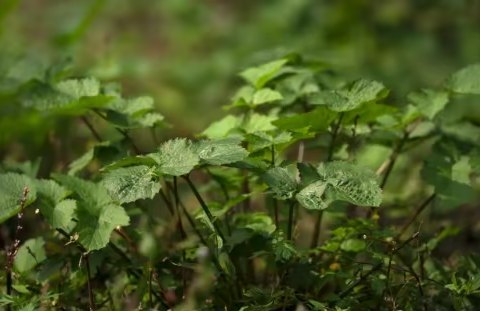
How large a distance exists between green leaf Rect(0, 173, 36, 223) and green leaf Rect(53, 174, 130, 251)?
9 cm

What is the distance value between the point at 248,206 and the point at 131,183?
0.66 m

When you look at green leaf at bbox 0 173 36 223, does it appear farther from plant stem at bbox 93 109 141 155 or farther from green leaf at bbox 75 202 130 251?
plant stem at bbox 93 109 141 155

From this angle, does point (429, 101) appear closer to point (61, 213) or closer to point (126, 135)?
point (126, 135)

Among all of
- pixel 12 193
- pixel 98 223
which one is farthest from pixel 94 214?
pixel 12 193

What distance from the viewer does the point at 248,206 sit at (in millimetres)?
2104

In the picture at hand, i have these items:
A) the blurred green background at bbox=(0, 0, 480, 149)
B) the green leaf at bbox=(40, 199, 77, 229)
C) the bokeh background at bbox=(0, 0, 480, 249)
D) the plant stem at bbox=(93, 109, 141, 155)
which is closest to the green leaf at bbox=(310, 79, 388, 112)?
the plant stem at bbox=(93, 109, 141, 155)

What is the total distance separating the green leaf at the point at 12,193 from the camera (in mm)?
1624

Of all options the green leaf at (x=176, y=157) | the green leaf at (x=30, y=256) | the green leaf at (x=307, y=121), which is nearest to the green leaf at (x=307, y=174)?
the green leaf at (x=307, y=121)

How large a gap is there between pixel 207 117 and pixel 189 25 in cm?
121

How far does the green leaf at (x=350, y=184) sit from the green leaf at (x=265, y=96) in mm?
327

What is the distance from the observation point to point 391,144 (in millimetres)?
2092

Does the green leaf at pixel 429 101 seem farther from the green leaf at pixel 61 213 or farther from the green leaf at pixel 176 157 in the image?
the green leaf at pixel 61 213

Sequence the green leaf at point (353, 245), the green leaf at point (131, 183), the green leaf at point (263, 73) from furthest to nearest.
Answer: the green leaf at point (263, 73), the green leaf at point (353, 245), the green leaf at point (131, 183)

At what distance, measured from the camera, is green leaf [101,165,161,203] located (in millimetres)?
1456
